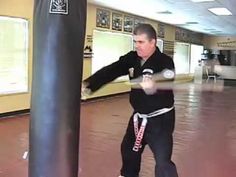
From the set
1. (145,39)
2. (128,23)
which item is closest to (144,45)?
(145,39)

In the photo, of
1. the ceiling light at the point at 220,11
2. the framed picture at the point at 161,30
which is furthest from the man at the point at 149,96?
the framed picture at the point at 161,30

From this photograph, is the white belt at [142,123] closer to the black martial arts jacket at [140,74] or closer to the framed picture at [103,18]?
the black martial arts jacket at [140,74]

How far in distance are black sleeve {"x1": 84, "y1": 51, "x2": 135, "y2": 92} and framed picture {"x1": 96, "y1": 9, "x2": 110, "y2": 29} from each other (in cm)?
660

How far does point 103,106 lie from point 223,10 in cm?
423

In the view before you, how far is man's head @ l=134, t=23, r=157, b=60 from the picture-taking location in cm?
249

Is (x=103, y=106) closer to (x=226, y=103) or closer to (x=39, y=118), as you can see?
(x=226, y=103)

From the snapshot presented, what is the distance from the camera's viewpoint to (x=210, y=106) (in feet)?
29.0

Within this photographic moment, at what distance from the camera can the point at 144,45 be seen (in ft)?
8.26

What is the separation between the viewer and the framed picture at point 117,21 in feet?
32.9

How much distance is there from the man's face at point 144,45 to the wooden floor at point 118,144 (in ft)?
4.93

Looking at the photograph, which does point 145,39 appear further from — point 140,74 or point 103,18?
point 103,18

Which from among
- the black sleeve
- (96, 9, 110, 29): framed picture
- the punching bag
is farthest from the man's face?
(96, 9, 110, 29): framed picture

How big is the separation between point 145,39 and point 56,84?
108cm

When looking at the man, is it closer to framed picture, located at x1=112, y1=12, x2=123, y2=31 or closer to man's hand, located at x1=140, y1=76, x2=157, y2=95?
man's hand, located at x1=140, y1=76, x2=157, y2=95
